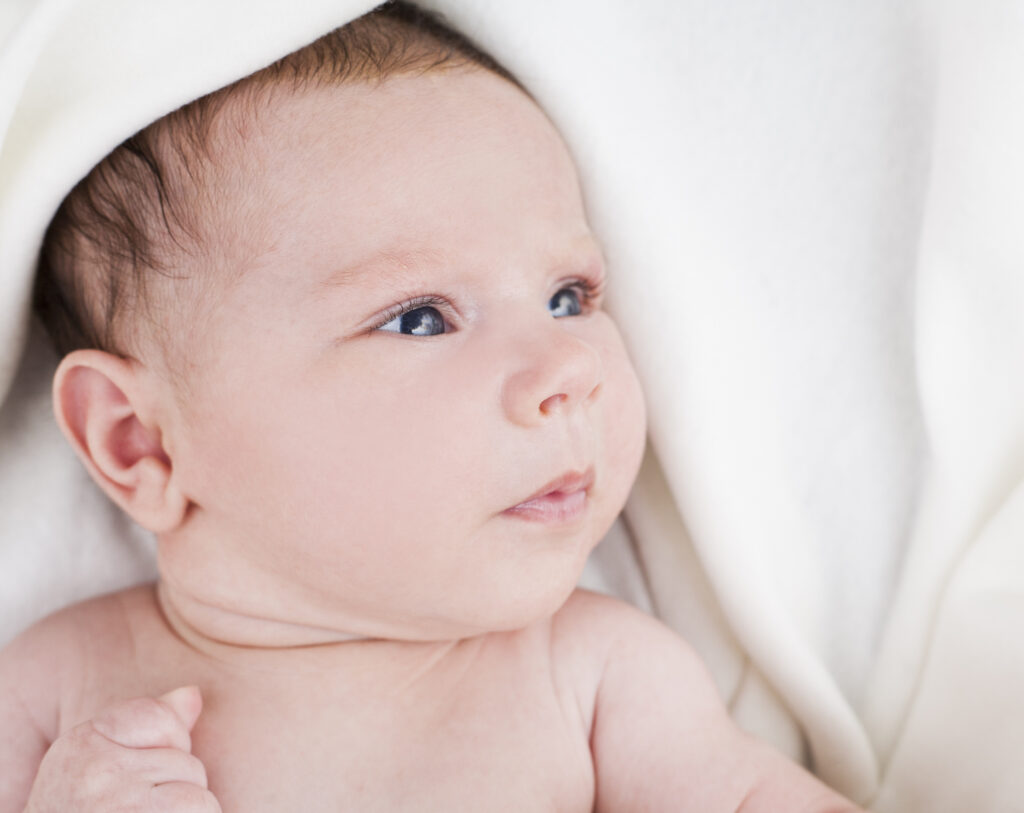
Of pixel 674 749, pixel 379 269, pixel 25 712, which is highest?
pixel 379 269

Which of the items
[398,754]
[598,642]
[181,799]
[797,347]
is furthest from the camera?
[797,347]

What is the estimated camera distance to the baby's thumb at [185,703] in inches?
46.8

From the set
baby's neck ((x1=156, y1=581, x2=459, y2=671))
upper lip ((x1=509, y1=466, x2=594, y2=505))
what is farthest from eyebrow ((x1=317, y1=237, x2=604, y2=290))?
baby's neck ((x1=156, y1=581, x2=459, y2=671))

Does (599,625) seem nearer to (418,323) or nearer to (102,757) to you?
(418,323)

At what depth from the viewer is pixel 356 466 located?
112cm

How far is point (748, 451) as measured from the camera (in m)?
1.48

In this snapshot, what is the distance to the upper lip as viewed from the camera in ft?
3.78

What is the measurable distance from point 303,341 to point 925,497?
2.87ft

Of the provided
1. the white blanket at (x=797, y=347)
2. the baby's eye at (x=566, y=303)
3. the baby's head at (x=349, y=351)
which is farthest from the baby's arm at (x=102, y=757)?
the baby's eye at (x=566, y=303)

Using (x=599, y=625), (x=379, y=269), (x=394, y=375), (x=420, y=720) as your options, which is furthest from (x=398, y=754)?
(x=379, y=269)

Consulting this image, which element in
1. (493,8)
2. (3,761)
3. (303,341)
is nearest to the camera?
(303,341)

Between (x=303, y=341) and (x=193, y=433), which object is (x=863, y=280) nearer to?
(x=303, y=341)

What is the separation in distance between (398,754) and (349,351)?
0.47 metres

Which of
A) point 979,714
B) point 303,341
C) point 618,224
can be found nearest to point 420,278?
point 303,341
